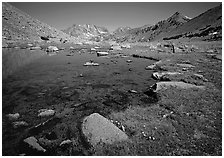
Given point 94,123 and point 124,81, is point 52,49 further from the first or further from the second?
point 94,123

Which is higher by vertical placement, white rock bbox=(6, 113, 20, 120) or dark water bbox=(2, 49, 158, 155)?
dark water bbox=(2, 49, 158, 155)

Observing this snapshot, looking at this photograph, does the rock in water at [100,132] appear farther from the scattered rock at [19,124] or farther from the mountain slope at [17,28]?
the mountain slope at [17,28]

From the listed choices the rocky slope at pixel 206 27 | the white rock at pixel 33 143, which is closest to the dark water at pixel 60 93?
the white rock at pixel 33 143

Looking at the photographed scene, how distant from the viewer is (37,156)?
22.1 ft

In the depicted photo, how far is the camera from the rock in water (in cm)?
723

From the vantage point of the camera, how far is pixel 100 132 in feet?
24.7

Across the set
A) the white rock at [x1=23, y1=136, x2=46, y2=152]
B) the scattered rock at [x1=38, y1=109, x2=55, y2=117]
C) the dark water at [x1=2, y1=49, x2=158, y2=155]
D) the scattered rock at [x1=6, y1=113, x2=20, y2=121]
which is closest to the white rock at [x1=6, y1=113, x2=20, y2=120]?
the scattered rock at [x1=6, y1=113, x2=20, y2=121]

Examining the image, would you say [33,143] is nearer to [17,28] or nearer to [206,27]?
[17,28]

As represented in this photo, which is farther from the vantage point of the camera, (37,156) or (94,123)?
(94,123)

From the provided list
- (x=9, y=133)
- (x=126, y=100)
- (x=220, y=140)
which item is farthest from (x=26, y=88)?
(x=220, y=140)

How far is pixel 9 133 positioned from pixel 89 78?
10.5 metres

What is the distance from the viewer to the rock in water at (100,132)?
723cm

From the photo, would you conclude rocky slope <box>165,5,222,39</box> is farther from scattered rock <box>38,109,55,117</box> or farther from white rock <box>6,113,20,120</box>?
white rock <box>6,113,20,120</box>

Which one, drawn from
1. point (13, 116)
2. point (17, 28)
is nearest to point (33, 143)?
point (13, 116)
